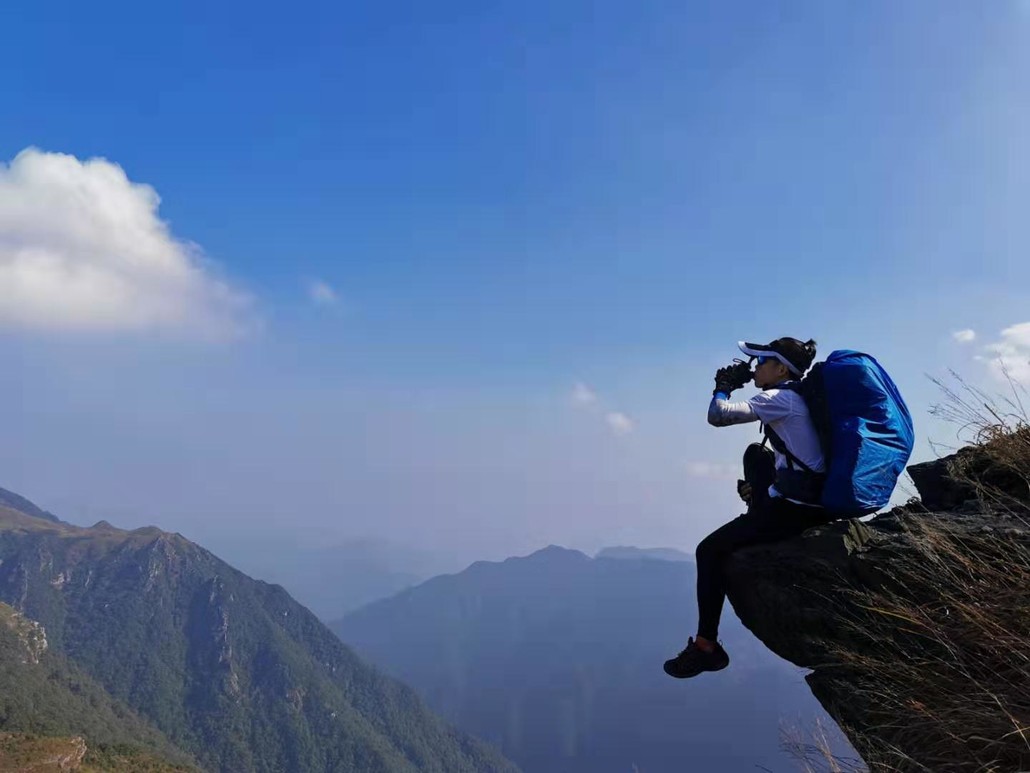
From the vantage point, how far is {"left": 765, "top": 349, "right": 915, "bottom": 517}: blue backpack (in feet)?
15.9

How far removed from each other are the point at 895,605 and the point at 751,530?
1.80m

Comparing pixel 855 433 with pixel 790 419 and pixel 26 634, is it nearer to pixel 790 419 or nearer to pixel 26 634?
pixel 790 419

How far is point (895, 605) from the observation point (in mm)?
3660

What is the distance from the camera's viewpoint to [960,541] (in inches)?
155

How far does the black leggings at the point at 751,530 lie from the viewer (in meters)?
5.30

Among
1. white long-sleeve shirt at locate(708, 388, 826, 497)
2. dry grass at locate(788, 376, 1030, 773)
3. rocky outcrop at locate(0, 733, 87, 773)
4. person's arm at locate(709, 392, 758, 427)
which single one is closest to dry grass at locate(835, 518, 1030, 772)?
dry grass at locate(788, 376, 1030, 773)

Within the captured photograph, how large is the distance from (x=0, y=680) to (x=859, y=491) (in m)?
207

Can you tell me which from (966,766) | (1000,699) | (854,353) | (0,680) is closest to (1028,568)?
A: (1000,699)

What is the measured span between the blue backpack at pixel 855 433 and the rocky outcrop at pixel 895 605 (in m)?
0.33

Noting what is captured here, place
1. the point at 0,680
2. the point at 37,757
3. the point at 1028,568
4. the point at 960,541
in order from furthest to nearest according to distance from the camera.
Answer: the point at 0,680
the point at 37,757
the point at 960,541
the point at 1028,568

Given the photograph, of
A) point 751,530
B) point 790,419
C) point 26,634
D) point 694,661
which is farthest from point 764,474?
point 26,634

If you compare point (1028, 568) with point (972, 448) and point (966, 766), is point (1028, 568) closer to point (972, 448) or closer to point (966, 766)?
point (966, 766)

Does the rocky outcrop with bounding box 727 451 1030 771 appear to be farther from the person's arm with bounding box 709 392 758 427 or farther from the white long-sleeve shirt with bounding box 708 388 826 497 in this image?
the person's arm with bounding box 709 392 758 427

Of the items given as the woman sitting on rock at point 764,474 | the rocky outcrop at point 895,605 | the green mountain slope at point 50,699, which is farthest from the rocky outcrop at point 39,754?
the rocky outcrop at point 895,605
